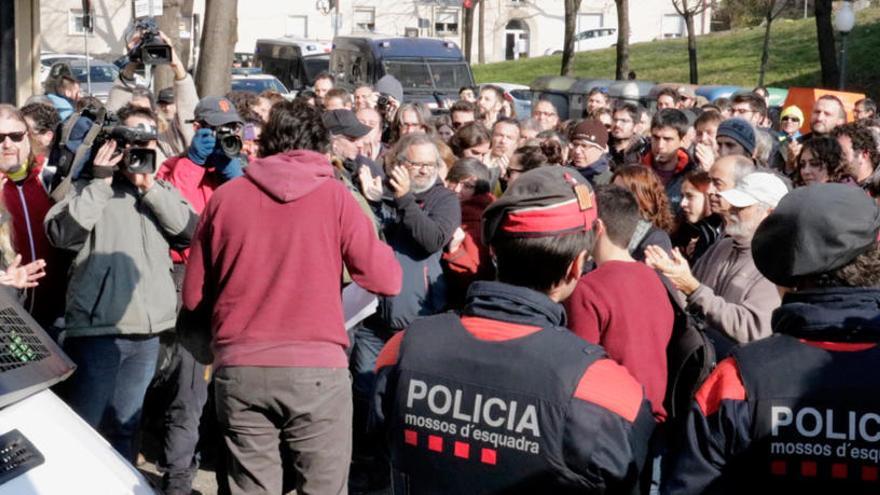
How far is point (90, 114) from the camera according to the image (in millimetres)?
5457

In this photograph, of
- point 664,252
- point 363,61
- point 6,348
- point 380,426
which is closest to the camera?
point 380,426

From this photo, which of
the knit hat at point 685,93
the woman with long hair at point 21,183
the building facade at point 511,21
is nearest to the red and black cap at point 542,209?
the woman with long hair at point 21,183

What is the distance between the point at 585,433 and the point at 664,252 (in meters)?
2.19

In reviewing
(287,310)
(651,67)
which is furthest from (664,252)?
(651,67)

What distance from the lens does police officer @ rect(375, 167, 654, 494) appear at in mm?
2646

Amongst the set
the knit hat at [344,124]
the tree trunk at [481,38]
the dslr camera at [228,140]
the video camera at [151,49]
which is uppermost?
the tree trunk at [481,38]

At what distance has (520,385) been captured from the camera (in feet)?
8.85

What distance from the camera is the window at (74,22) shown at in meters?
53.4

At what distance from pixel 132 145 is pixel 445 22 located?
2403 inches

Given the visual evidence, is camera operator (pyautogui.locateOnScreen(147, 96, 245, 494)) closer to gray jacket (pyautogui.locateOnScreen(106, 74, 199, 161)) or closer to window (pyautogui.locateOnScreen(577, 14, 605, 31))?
A: gray jacket (pyautogui.locateOnScreen(106, 74, 199, 161))

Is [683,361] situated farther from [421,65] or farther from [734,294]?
[421,65]

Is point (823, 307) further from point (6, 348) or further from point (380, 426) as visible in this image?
point (6, 348)

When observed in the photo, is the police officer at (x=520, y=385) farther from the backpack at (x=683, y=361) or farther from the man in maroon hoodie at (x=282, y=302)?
the backpack at (x=683, y=361)

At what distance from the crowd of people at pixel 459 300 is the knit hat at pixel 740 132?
0.03m
